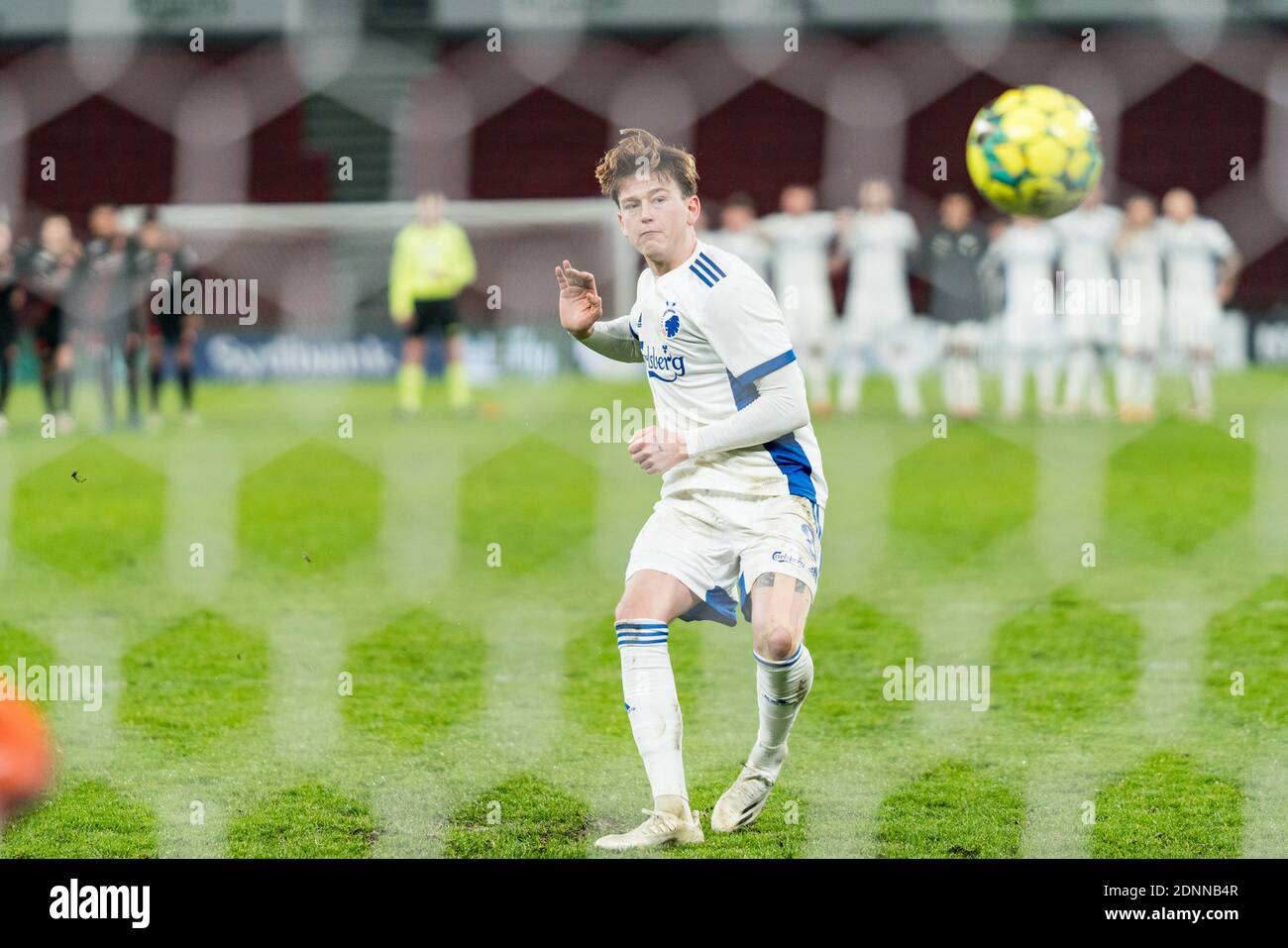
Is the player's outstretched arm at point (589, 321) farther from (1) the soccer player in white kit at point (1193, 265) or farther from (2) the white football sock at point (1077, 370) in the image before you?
(1) the soccer player in white kit at point (1193, 265)

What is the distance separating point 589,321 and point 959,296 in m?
8.55

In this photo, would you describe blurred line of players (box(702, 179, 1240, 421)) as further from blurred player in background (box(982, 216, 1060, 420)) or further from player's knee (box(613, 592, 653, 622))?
player's knee (box(613, 592, 653, 622))

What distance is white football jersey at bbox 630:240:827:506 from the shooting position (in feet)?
12.2

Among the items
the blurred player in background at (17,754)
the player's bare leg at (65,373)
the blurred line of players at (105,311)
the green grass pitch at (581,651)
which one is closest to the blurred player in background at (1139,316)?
the green grass pitch at (581,651)

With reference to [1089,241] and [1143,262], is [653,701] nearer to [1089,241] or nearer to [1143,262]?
[1089,241]

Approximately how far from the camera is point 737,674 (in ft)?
17.3

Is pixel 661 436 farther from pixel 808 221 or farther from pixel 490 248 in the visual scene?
pixel 490 248

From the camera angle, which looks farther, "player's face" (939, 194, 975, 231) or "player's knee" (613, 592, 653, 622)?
"player's face" (939, 194, 975, 231)

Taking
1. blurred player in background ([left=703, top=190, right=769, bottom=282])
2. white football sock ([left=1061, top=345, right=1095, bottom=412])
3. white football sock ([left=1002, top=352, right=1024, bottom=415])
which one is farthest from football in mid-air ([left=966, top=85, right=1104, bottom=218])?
blurred player in background ([left=703, top=190, right=769, bottom=282])

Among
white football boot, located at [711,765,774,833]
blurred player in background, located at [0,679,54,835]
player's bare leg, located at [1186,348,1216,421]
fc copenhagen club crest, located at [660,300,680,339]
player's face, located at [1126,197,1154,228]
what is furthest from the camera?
player's face, located at [1126,197,1154,228]

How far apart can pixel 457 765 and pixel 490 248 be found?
1249 centimetres

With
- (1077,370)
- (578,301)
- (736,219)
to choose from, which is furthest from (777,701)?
(736,219)

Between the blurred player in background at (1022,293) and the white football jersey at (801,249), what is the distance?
56.3 inches
